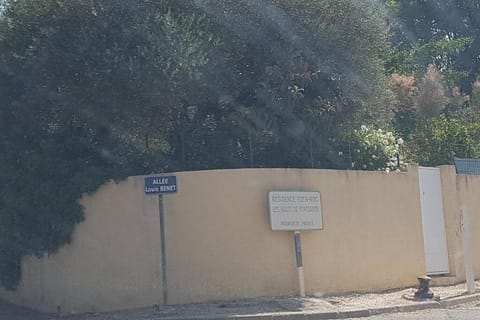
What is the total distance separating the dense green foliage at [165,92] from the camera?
14.3 m

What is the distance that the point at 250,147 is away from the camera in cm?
1641

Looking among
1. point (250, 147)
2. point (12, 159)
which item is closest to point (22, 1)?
point (12, 159)

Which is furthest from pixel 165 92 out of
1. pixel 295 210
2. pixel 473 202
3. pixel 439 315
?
pixel 473 202

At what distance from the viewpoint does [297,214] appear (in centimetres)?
1526

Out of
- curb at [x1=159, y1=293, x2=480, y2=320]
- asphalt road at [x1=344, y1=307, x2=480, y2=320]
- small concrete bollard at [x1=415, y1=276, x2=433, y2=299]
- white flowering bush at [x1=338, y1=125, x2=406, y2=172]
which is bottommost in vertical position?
asphalt road at [x1=344, y1=307, x2=480, y2=320]

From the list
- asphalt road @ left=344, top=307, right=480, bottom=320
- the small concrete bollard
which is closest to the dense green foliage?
the small concrete bollard

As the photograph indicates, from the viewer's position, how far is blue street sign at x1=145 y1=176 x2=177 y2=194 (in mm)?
14320

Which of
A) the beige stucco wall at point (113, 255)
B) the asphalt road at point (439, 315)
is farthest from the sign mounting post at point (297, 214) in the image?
the beige stucco wall at point (113, 255)

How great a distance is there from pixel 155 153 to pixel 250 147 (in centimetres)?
194

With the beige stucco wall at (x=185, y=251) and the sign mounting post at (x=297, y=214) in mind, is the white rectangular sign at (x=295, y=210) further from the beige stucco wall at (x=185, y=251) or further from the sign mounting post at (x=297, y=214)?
the beige stucco wall at (x=185, y=251)

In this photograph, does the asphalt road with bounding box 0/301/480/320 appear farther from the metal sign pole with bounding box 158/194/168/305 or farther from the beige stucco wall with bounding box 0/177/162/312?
the metal sign pole with bounding box 158/194/168/305

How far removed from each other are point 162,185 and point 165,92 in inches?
64.6

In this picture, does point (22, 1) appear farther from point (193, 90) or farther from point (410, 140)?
point (410, 140)

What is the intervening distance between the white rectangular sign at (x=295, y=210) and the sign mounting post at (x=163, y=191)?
1882mm
